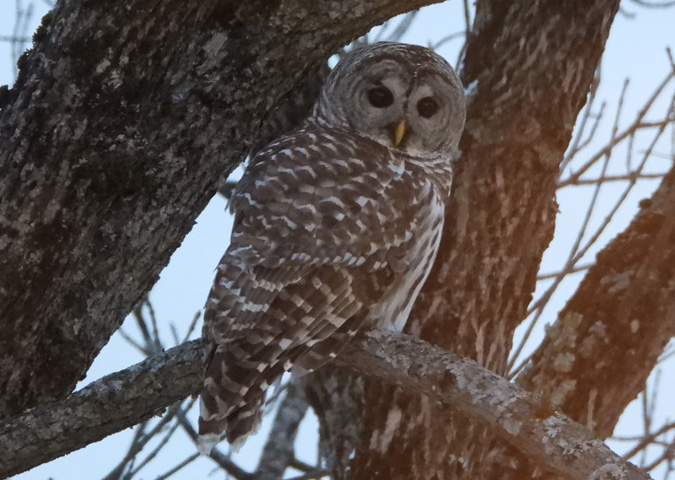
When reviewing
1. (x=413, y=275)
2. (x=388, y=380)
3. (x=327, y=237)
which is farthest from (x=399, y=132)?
(x=388, y=380)

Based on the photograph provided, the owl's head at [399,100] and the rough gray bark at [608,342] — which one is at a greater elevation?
the owl's head at [399,100]

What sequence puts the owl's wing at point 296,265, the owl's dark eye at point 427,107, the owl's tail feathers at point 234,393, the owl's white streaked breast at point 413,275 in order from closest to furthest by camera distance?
the owl's tail feathers at point 234,393 → the owl's wing at point 296,265 → the owl's white streaked breast at point 413,275 → the owl's dark eye at point 427,107

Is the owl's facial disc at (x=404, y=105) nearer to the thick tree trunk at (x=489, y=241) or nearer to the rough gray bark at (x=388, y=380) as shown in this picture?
the thick tree trunk at (x=489, y=241)

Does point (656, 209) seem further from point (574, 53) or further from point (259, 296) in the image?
point (259, 296)

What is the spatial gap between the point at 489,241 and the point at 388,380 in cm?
102

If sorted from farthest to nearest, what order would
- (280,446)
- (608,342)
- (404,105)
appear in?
(404,105)
(608,342)
(280,446)

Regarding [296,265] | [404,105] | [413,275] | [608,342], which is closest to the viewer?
[296,265]

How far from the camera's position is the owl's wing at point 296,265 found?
3.08 metres

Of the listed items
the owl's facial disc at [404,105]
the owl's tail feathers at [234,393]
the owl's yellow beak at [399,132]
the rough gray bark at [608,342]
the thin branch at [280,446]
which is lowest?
the thin branch at [280,446]

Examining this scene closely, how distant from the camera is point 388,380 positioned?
9.45 feet

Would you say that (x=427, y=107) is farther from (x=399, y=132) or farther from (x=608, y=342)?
(x=608, y=342)

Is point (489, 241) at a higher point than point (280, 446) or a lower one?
higher

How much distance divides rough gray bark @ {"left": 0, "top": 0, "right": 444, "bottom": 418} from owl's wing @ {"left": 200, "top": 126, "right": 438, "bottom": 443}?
0.29 metres

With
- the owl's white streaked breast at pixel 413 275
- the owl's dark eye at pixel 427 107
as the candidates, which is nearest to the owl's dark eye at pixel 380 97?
the owl's dark eye at pixel 427 107
